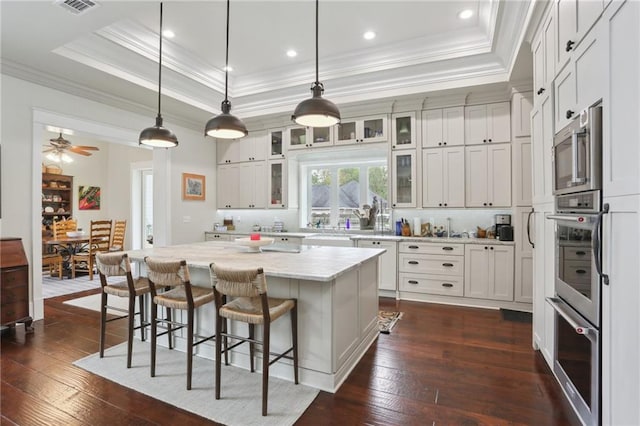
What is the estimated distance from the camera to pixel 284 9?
11.4ft

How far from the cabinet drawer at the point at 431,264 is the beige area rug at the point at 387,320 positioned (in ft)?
2.61

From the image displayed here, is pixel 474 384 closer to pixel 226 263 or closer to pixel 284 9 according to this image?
pixel 226 263

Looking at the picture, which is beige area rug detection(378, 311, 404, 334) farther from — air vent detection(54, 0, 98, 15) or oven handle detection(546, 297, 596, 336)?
air vent detection(54, 0, 98, 15)

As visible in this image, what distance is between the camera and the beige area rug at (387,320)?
345 cm

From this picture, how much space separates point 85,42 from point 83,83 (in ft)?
2.39

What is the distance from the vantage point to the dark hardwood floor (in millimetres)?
1990

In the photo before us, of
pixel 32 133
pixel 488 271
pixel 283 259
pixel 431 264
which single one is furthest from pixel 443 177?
pixel 32 133

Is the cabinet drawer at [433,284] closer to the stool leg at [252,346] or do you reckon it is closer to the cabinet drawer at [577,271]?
the cabinet drawer at [577,271]

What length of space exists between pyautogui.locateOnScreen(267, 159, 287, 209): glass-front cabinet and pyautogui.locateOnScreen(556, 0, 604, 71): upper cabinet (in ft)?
13.9

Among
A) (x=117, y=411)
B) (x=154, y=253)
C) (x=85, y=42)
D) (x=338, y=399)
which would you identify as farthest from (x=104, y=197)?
(x=338, y=399)

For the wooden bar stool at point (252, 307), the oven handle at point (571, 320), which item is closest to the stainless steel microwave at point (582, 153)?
the oven handle at point (571, 320)

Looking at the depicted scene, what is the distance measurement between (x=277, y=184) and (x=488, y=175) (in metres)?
3.46

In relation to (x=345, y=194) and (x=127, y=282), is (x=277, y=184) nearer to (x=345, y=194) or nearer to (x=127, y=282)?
(x=345, y=194)

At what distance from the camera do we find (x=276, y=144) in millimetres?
5902
